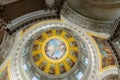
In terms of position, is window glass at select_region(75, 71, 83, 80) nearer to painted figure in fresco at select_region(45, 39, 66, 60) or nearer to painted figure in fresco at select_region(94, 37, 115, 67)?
painted figure in fresco at select_region(45, 39, 66, 60)

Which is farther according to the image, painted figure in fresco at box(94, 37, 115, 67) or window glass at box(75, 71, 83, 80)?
window glass at box(75, 71, 83, 80)

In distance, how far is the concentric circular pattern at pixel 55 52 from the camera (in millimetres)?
20562

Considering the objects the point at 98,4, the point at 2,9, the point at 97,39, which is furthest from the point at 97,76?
the point at 2,9

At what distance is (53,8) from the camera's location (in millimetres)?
8938

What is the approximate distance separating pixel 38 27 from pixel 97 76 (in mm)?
4762

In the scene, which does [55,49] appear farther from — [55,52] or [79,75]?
[79,75]

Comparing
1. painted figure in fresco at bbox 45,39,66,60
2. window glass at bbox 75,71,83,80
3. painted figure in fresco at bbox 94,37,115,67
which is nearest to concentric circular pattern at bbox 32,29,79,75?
painted figure in fresco at bbox 45,39,66,60

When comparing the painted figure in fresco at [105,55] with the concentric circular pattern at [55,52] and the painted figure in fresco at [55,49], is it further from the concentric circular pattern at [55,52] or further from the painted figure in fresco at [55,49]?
the painted figure in fresco at [55,49]

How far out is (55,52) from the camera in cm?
2211

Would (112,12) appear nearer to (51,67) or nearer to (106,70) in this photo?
(106,70)

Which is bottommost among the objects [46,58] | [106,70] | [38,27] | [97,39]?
[106,70]

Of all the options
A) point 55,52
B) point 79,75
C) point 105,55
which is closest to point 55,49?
point 55,52

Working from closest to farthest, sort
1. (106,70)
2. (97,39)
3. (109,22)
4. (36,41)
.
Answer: (109,22), (97,39), (106,70), (36,41)

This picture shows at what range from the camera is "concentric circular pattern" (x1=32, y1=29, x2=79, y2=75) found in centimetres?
2056
